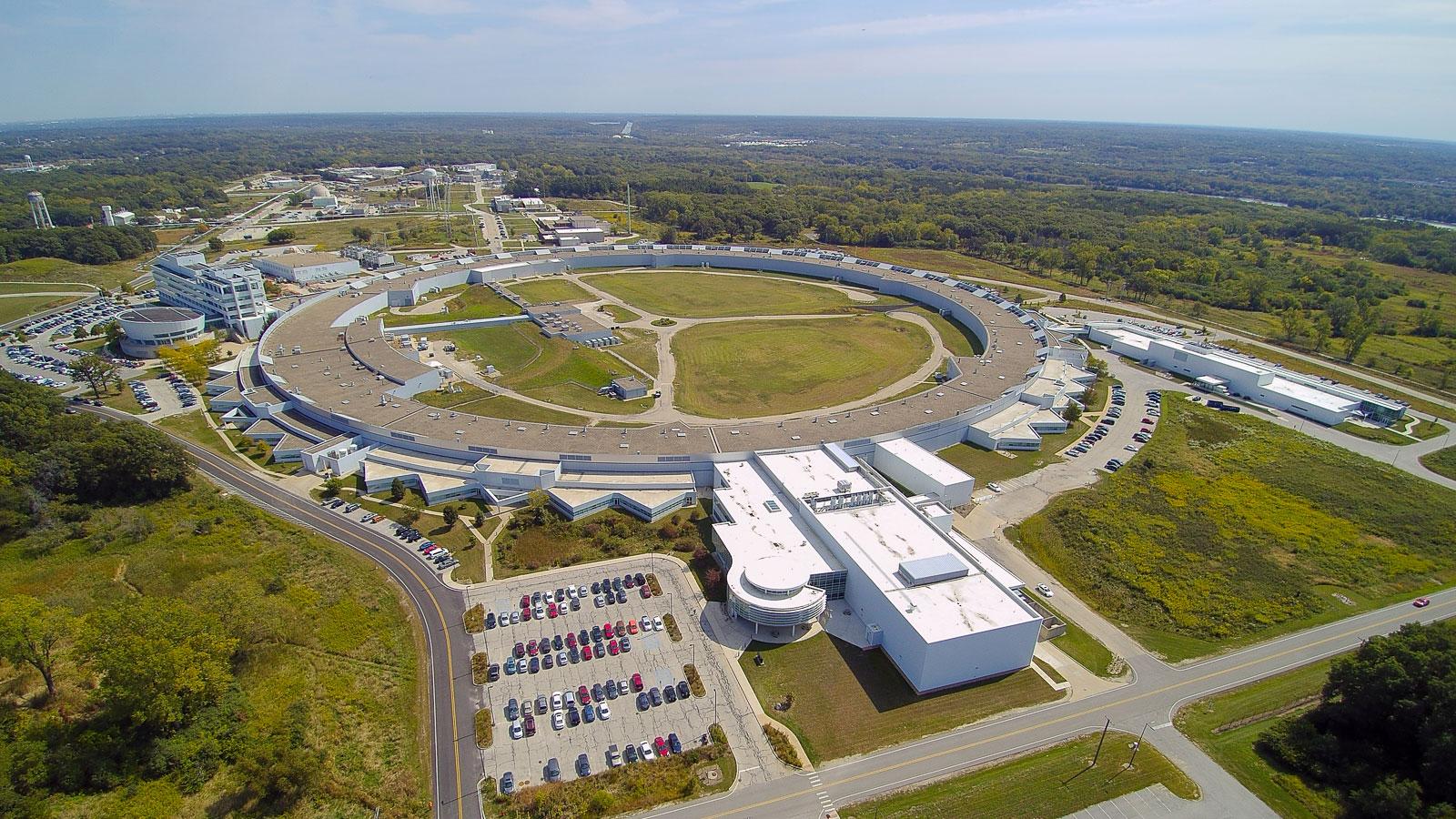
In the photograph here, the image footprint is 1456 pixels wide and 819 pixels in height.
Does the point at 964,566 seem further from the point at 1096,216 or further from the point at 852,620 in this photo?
the point at 1096,216

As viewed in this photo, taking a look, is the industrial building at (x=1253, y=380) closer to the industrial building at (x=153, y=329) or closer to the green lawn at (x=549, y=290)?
the green lawn at (x=549, y=290)

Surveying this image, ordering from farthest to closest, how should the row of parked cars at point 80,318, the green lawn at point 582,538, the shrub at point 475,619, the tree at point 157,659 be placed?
the row of parked cars at point 80,318, the green lawn at point 582,538, the shrub at point 475,619, the tree at point 157,659

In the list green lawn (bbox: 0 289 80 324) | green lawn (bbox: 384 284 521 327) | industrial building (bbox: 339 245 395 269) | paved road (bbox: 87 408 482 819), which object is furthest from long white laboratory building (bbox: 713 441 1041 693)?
green lawn (bbox: 0 289 80 324)

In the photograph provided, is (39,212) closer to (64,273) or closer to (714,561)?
(64,273)

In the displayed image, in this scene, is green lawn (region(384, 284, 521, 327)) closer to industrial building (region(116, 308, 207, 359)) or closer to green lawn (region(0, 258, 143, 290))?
industrial building (region(116, 308, 207, 359))

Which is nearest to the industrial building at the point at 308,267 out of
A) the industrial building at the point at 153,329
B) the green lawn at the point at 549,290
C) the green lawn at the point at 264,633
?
the industrial building at the point at 153,329

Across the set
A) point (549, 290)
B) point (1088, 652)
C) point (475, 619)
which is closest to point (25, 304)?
point (549, 290)
